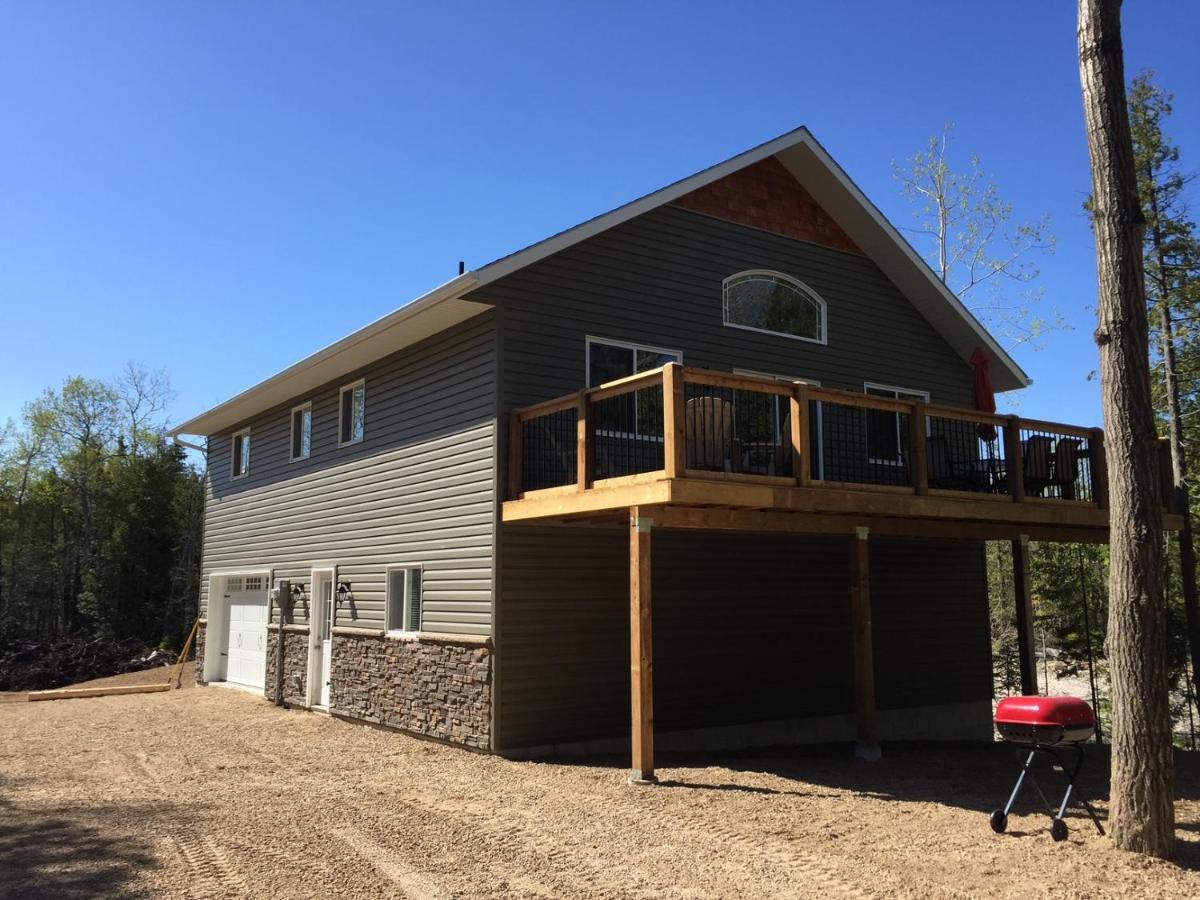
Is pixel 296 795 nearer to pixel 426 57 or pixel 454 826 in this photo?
pixel 454 826

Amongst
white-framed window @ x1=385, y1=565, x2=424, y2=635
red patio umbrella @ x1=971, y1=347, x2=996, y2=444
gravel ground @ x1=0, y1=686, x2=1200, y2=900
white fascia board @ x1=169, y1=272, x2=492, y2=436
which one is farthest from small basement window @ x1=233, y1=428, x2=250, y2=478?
red patio umbrella @ x1=971, y1=347, x2=996, y2=444

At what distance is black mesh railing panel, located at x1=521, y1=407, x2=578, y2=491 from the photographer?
410 inches

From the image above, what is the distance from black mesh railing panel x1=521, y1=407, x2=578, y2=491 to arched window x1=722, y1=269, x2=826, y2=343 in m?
3.51

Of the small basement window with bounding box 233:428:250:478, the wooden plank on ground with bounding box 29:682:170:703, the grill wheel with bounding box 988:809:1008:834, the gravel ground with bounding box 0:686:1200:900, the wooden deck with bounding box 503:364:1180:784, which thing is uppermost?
the small basement window with bounding box 233:428:250:478

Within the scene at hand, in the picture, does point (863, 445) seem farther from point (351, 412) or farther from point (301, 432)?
point (301, 432)

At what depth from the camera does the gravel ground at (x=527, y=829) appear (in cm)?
561

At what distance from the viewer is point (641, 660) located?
8.57 meters

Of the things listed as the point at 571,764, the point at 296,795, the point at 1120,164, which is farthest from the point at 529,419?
the point at 1120,164

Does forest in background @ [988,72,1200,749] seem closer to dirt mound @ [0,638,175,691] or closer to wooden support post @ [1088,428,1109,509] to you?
wooden support post @ [1088,428,1109,509]

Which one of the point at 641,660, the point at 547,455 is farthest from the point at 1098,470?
the point at 547,455

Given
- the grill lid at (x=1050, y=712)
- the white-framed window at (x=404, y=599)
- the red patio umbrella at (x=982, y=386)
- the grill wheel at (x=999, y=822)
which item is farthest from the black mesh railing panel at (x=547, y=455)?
the red patio umbrella at (x=982, y=386)

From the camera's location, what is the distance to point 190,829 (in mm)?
6816

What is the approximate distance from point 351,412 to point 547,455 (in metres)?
4.94

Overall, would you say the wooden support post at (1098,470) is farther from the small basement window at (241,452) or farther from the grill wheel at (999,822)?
Answer: the small basement window at (241,452)
